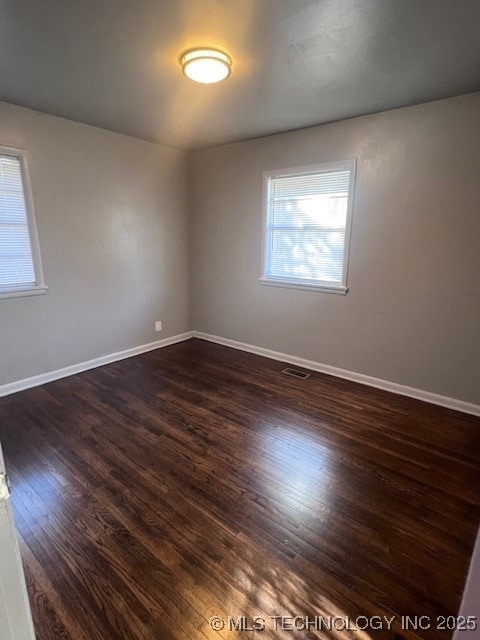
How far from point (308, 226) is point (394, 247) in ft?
2.97

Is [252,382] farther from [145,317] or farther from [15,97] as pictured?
[15,97]

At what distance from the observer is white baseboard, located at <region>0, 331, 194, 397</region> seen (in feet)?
10.1

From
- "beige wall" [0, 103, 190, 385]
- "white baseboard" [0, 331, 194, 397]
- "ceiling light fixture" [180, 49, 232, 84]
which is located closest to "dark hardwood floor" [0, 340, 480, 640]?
"white baseboard" [0, 331, 194, 397]

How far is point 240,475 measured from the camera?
201 cm

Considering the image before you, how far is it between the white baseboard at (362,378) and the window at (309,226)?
866mm

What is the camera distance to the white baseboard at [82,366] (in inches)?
121

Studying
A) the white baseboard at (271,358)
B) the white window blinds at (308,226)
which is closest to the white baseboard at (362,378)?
the white baseboard at (271,358)

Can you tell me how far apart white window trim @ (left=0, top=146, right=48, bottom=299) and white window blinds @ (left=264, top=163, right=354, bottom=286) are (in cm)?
235

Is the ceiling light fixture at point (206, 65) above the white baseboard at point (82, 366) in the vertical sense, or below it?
above

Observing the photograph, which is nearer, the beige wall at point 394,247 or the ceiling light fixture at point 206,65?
the ceiling light fixture at point 206,65

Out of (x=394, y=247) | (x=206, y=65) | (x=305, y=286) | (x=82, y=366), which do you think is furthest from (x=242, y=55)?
(x=82, y=366)

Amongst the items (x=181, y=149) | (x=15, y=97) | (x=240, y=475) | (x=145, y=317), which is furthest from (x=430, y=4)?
(x=145, y=317)

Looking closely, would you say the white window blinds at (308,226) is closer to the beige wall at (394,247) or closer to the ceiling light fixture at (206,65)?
the beige wall at (394,247)

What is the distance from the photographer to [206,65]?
1.96 m
